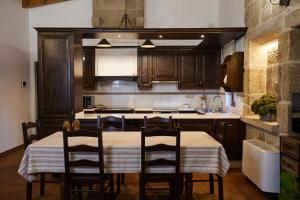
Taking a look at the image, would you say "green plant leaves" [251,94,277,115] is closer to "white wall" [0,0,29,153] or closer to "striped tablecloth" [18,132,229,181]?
"striped tablecloth" [18,132,229,181]

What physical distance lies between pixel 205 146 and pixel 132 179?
1.80 meters

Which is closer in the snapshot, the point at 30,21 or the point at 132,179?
the point at 132,179

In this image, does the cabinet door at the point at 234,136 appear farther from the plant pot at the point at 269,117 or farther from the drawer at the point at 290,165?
the drawer at the point at 290,165

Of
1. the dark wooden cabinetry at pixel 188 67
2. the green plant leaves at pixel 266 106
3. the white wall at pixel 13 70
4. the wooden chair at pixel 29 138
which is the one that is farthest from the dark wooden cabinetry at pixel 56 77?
the dark wooden cabinetry at pixel 188 67

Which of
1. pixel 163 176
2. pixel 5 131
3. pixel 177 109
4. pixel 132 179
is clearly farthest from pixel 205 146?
pixel 5 131

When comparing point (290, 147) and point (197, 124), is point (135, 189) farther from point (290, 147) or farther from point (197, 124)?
point (290, 147)

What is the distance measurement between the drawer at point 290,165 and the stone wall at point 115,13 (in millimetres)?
4871

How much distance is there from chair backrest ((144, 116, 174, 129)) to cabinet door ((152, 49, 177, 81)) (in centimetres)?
322

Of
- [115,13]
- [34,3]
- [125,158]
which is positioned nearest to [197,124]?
[125,158]

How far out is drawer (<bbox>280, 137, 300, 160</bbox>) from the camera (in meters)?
2.83

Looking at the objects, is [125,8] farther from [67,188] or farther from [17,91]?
[67,188]

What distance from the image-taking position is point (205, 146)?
2824 millimetres

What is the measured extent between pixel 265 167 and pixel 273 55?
181cm

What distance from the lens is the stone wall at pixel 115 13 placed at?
693cm
